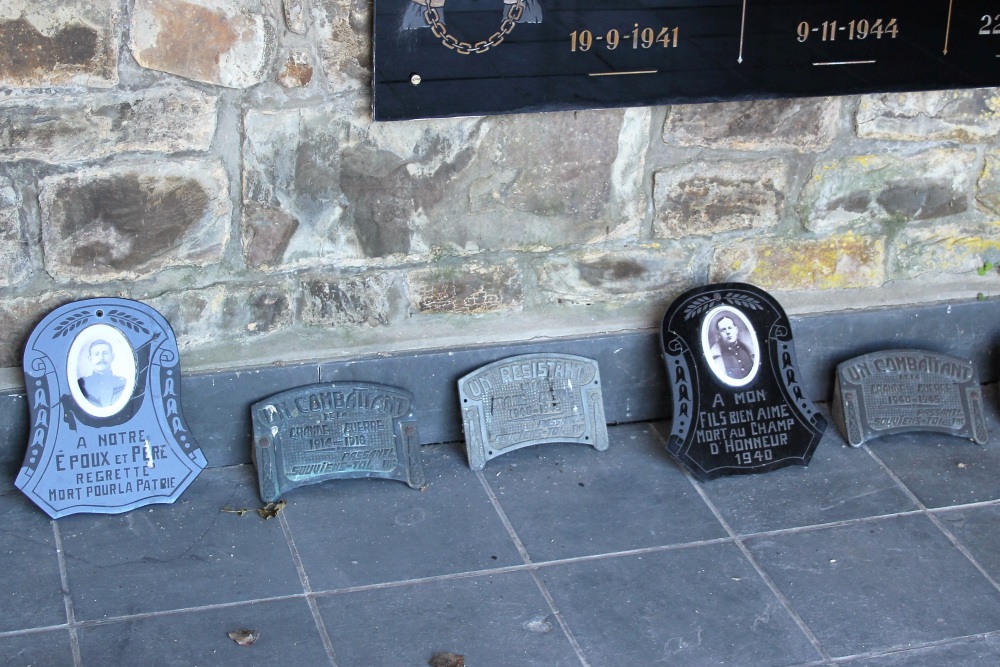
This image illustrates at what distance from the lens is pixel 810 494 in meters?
3.05

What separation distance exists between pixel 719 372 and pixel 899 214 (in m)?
0.68

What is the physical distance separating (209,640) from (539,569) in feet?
2.43

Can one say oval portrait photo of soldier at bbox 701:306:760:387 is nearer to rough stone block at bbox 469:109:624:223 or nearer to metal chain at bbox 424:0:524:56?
rough stone block at bbox 469:109:624:223

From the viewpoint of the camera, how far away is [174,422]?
2922mm

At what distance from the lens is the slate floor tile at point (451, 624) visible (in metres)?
2.46

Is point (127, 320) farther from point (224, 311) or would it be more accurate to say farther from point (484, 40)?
point (484, 40)

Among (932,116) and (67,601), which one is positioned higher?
(932,116)

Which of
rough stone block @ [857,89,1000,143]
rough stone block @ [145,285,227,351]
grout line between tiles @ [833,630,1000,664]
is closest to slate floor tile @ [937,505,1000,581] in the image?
grout line between tiles @ [833,630,1000,664]

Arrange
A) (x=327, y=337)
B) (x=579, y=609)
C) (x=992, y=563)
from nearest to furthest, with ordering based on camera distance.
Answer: (x=579, y=609)
(x=992, y=563)
(x=327, y=337)

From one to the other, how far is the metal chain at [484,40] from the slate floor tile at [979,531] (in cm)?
158

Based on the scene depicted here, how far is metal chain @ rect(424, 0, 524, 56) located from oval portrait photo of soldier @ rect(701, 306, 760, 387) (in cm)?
94

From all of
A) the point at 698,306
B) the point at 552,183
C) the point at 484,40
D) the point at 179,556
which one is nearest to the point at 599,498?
the point at 698,306

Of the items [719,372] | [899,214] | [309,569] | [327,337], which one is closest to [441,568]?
[309,569]

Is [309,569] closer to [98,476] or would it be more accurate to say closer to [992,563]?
[98,476]
